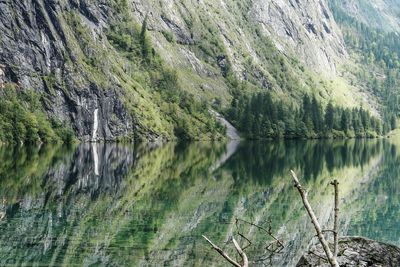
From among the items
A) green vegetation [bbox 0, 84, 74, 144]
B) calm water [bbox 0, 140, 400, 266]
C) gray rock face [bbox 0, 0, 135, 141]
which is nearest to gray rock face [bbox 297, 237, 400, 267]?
calm water [bbox 0, 140, 400, 266]

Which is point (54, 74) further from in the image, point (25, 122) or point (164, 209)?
point (164, 209)

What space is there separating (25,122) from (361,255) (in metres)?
144

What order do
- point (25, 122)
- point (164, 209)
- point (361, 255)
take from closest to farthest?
point (361, 255)
point (164, 209)
point (25, 122)

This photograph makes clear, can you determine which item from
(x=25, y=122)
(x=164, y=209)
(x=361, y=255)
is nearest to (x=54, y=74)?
(x=25, y=122)

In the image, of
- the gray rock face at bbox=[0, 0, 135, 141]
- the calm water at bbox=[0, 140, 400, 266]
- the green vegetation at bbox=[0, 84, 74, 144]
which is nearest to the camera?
the calm water at bbox=[0, 140, 400, 266]

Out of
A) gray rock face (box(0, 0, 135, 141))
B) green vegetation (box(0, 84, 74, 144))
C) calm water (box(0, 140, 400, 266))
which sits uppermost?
gray rock face (box(0, 0, 135, 141))

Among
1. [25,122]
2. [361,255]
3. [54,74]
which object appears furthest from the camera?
[54,74]

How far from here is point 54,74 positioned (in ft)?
576

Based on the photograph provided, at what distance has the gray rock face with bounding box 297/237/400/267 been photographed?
44.3ft

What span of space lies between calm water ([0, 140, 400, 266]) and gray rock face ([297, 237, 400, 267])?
89.8 inches

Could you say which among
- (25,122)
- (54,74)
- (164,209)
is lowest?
(164,209)

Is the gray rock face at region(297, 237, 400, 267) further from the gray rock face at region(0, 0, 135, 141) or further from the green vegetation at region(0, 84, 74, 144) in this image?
the gray rock face at region(0, 0, 135, 141)

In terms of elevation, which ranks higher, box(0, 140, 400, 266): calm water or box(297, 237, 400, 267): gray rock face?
box(297, 237, 400, 267): gray rock face

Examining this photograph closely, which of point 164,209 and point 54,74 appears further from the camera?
point 54,74
